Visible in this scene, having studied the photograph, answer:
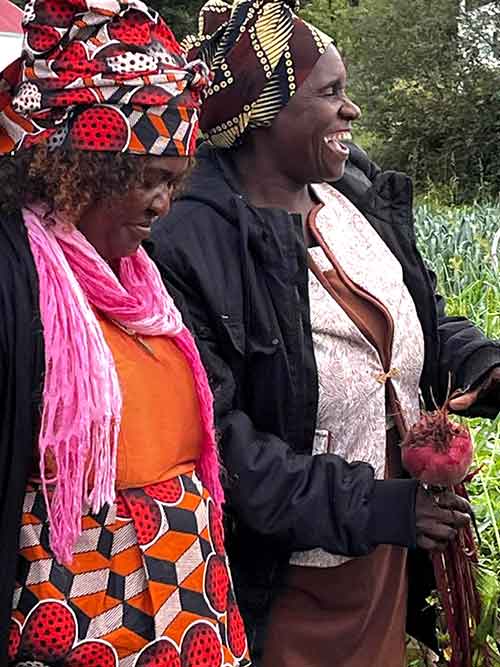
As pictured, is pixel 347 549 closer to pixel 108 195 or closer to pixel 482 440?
pixel 108 195

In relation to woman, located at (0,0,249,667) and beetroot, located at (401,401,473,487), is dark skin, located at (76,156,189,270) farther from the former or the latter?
beetroot, located at (401,401,473,487)

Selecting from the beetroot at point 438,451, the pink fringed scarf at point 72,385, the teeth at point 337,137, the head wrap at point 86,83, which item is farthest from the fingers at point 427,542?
the head wrap at point 86,83

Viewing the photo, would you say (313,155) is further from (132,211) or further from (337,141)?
(132,211)

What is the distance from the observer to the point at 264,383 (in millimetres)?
2076

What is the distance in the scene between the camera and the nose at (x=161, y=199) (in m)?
1.75

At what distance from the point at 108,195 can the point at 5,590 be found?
2.00 feet

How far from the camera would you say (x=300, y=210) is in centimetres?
223

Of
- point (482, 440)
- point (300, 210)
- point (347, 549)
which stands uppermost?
point (300, 210)

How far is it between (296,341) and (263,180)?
13.3 inches

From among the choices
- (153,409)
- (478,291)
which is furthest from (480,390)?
(478,291)

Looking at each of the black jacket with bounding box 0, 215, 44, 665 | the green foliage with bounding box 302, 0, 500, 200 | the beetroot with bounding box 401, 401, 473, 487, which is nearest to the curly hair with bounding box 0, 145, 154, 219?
the black jacket with bounding box 0, 215, 44, 665

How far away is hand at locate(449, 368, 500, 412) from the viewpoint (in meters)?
2.21

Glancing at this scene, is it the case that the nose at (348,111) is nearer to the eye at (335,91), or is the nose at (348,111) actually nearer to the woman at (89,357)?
the eye at (335,91)

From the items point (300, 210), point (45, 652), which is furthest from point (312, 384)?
point (45, 652)
